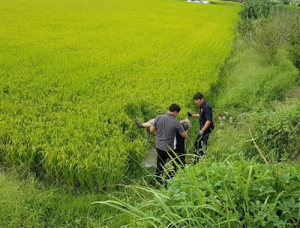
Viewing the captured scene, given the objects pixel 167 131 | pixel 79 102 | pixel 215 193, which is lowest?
pixel 79 102

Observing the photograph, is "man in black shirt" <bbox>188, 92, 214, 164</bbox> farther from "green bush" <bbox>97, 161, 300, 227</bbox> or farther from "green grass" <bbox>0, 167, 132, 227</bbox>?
"green bush" <bbox>97, 161, 300, 227</bbox>

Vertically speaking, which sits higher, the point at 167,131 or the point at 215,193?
the point at 215,193

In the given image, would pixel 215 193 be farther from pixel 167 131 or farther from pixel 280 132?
pixel 280 132

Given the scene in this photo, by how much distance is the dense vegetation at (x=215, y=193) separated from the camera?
2.18 meters

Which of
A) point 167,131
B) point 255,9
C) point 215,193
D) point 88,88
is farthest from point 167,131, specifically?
point 255,9

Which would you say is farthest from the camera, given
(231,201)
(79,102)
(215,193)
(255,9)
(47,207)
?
(255,9)

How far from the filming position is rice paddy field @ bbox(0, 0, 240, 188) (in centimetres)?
438

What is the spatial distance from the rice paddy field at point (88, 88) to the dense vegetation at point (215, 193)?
370 mm

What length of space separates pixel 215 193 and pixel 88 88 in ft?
17.3

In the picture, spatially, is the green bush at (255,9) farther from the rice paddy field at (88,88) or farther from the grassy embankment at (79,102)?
the grassy embankment at (79,102)

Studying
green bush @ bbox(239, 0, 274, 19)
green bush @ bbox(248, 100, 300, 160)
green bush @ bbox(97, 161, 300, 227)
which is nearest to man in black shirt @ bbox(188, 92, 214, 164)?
green bush @ bbox(248, 100, 300, 160)

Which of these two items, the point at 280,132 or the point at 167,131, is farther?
the point at 280,132

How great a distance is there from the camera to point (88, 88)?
7113 millimetres

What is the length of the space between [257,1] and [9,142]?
20114 mm
